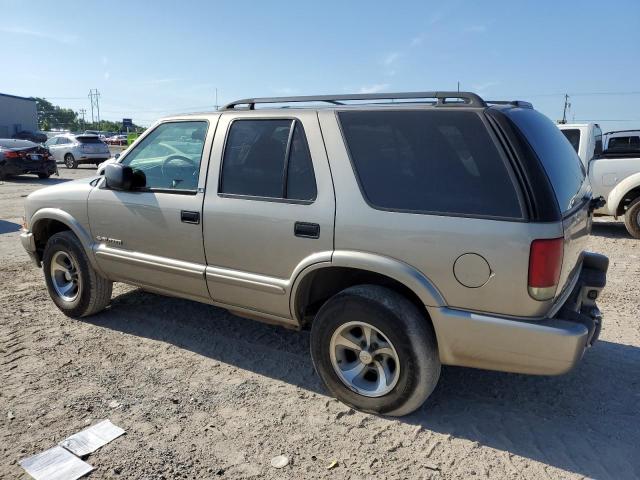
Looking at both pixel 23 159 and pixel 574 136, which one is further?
pixel 23 159

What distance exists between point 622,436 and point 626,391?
1.99ft

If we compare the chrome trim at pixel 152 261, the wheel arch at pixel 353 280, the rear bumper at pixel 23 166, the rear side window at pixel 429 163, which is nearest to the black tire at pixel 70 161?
the rear bumper at pixel 23 166

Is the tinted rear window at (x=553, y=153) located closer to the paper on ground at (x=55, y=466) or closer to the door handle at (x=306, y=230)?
the door handle at (x=306, y=230)

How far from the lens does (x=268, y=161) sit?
3402mm

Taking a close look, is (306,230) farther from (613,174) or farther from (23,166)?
(23,166)

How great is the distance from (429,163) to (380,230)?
1.51 feet

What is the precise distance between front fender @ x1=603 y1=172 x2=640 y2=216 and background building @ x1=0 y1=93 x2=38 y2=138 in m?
58.5

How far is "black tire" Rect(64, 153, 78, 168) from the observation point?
73.0ft

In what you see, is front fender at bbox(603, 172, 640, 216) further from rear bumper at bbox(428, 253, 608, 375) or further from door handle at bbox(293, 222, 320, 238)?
→ door handle at bbox(293, 222, 320, 238)

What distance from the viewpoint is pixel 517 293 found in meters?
2.58

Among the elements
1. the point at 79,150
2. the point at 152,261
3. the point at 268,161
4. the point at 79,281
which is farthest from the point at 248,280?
the point at 79,150

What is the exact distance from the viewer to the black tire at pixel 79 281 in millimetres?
4449

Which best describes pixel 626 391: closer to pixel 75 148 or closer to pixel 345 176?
pixel 345 176

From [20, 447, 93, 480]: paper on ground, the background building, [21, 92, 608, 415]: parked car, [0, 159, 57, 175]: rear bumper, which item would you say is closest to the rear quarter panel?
[21, 92, 608, 415]: parked car
